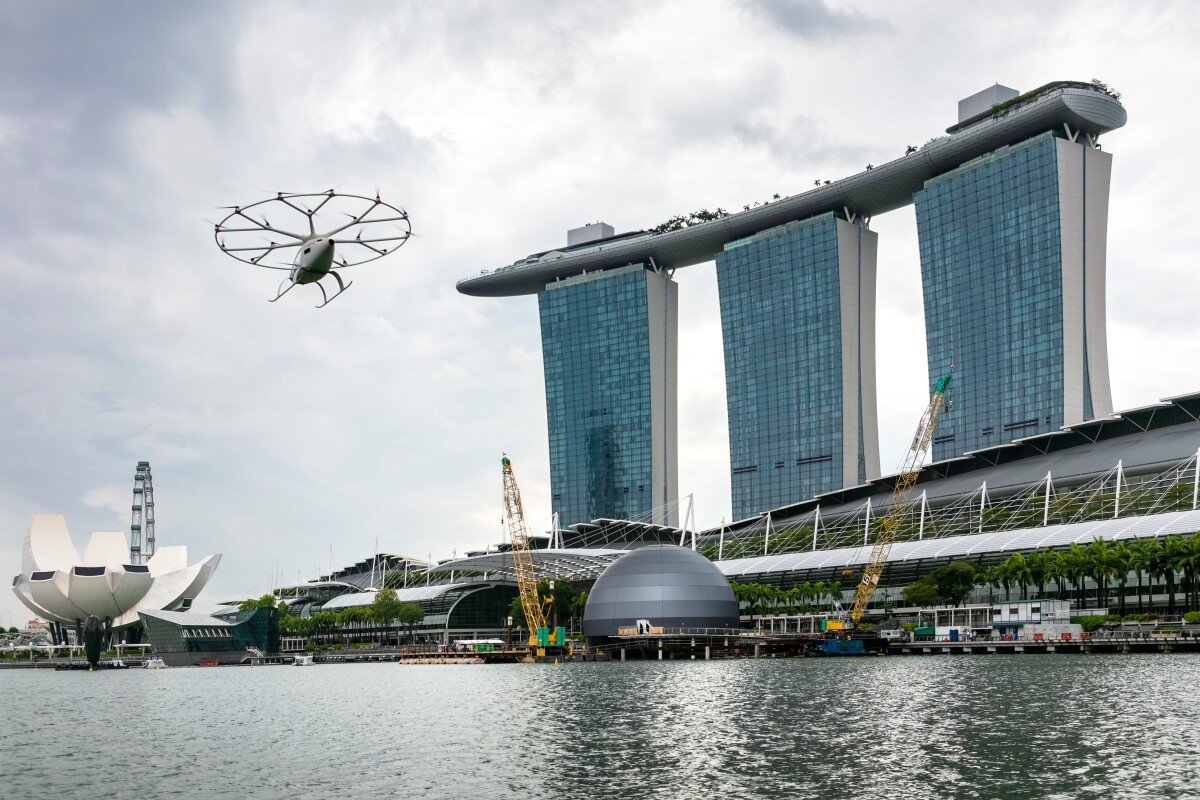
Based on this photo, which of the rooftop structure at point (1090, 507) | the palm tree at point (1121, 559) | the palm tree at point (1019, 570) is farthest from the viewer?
the rooftop structure at point (1090, 507)

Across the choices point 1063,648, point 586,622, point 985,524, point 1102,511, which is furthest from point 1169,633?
point 586,622

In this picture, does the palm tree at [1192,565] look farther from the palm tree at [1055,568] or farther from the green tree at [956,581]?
the green tree at [956,581]

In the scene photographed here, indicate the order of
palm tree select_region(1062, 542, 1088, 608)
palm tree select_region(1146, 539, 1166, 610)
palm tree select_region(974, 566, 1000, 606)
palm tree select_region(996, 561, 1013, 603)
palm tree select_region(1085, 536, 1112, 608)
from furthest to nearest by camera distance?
palm tree select_region(974, 566, 1000, 606), palm tree select_region(996, 561, 1013, 603), palm tree select_region(1062, 542, 1088, 608), palm tree select_region(1085, 536, 1112, 608), palm tree select_region(1146, 539, 1166, 610)

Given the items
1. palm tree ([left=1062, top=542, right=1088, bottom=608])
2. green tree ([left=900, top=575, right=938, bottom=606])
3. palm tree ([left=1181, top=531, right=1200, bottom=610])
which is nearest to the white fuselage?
palm tree ([left=1181, top=531, right=1200, bottom=610])

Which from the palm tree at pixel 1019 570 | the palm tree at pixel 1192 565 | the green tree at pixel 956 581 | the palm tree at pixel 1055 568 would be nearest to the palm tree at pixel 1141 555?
the palm tree at pixel 1192 565

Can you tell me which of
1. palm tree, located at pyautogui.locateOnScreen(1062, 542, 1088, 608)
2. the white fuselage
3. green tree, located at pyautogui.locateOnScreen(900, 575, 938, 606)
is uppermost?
the white fuselage

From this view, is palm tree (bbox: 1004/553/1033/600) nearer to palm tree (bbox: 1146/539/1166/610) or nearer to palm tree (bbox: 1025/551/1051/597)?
palm tree (bbox: 1025/551/1051/597)

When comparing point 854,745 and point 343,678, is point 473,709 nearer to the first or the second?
point 854,745
